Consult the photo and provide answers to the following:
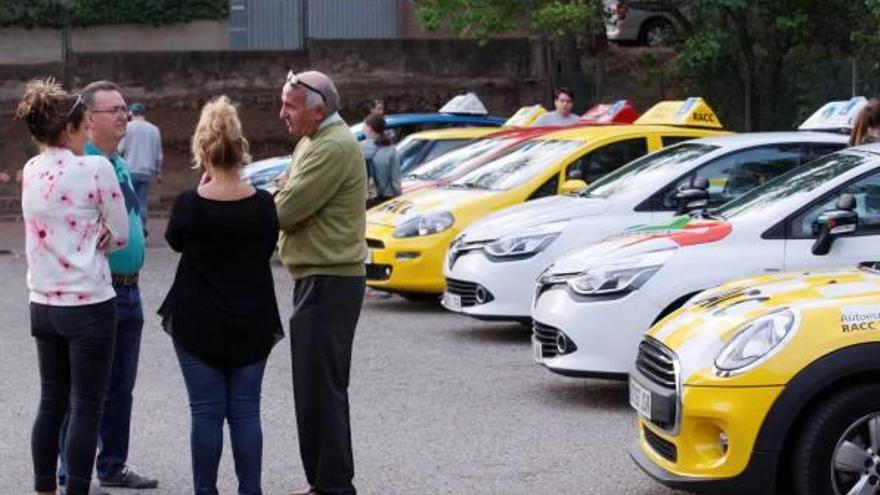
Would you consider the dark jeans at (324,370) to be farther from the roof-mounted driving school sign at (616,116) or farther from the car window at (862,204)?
the roof-mounted driving school sign at (616,116)

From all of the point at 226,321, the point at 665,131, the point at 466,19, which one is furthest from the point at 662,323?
the point at 466,19

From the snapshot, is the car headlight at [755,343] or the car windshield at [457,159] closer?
the car headlight at [755,343]

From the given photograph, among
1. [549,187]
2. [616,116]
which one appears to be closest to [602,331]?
[549,187]

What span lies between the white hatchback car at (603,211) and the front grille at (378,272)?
147 centimetres

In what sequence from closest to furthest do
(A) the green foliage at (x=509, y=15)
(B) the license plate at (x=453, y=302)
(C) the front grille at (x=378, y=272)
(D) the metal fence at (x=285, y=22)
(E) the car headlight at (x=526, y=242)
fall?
1. (E) the car headlight at (x=526, y=242)
2. (B) the license plate at (x=453, y=302)
3. (C) the front grille at (x=378, y=272)
4. (A) the green foliage at (x=509, y=15)
5. (D) the metal fence at (x=285, y=22)

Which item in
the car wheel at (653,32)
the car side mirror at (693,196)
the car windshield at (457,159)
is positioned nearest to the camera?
the car side mirror at (693,196)

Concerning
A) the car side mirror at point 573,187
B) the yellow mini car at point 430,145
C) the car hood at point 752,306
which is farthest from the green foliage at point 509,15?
the car hood at point 752,306

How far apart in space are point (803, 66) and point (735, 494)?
17068 millimetres

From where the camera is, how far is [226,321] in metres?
6.93

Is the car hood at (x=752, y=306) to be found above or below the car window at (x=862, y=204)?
below

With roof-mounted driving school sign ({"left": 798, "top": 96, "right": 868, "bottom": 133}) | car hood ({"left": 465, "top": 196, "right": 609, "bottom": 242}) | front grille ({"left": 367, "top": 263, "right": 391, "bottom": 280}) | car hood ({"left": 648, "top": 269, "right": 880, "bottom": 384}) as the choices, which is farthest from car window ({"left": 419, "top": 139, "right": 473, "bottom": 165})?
car hood ({"left": 648, "top": 269, "right": 880, "bottom": 384})

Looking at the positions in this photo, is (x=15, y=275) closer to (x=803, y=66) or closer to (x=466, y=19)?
(x=466, y=19)

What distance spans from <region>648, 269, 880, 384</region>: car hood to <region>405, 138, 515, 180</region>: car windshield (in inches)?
327

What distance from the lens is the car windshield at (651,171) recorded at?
12.0 m
